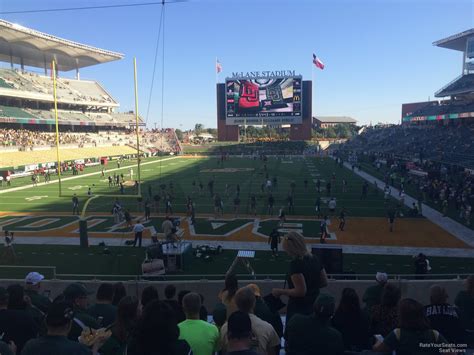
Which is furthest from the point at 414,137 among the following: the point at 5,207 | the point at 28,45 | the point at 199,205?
the point at 28,45

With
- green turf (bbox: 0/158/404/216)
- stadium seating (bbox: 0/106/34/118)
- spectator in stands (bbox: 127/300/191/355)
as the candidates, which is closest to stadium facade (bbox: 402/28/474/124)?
green turf (bbox: 0/158/404/216)

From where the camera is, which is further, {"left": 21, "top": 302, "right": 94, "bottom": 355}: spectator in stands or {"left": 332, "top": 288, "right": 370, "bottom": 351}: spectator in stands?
{"left": 332, "top": 288, "right": 370, "bottom": 351}: spectator in stands

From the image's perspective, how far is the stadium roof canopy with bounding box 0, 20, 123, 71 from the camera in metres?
51.2

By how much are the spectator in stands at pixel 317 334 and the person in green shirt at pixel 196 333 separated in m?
0.62

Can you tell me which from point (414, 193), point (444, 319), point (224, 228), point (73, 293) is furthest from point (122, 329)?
point (414, 193)

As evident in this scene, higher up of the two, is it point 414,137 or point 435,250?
point 414,137

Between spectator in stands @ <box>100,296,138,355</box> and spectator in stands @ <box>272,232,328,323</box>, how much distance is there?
4.55 ft

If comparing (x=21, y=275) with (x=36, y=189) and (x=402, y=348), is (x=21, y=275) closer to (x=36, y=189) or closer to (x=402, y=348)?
(x=402, y=348)

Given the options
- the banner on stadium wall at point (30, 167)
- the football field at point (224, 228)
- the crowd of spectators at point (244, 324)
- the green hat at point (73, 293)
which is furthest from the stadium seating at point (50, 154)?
the crowd of spectators at point (244, 324)

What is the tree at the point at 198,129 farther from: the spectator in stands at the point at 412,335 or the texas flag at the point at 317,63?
the spectator in stands at the point at 412,335

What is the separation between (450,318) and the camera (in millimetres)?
3508

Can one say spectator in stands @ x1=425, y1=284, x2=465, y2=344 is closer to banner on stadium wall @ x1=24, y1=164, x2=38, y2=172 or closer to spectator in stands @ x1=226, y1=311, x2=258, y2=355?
spectator in stands @ x1=226, y1=311, x2=258, y2=355

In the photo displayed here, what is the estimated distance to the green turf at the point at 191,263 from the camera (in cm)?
1115

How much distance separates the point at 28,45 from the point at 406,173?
56.1m
